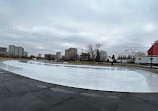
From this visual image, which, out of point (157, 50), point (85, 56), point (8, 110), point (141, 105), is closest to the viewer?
point (8, 110)

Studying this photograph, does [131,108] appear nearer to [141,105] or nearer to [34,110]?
[141,105]

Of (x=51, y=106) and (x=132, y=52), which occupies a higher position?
(x=132, y=52)

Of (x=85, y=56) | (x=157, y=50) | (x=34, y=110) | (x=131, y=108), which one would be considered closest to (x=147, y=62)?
(x=157, y=50)

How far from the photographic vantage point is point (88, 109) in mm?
2912

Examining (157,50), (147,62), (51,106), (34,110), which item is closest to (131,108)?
(51,106)

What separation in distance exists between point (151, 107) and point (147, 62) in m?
36.6

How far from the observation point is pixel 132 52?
2453 inches

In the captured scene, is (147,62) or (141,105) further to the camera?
(147,62)

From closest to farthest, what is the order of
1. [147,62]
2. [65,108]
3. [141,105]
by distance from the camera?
1. [65,108]
2. [141,105]
3. [147,62]

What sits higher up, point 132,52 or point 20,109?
point 132,52

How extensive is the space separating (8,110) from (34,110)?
2.59 ft

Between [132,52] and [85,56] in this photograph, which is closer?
[132,52]

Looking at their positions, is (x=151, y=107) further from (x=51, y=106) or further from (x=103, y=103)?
(x=51, y=106)

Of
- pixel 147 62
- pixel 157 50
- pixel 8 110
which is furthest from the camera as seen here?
pixel 157 50
